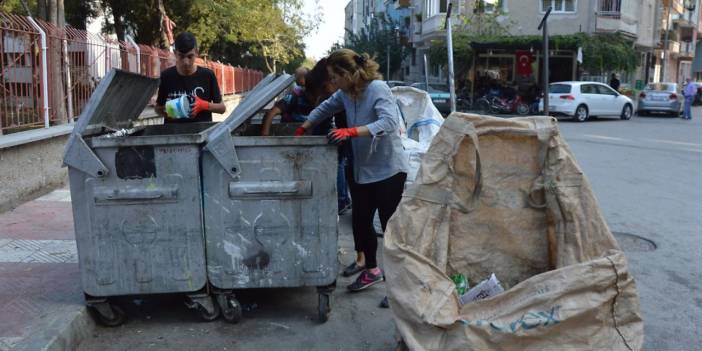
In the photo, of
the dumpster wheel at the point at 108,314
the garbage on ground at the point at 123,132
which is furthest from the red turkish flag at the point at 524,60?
the dumpster wheel at the point at 108,314

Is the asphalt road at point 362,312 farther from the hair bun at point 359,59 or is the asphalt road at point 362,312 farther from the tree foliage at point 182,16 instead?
the tree foliage at point 182,16

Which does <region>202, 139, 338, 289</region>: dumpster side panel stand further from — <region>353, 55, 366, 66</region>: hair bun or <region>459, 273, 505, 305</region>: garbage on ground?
<region>459, 273, 505, 305</region>: garbage on ground

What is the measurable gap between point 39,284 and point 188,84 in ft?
6.12

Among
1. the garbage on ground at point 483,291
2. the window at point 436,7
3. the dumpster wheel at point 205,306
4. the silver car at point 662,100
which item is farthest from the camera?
the window at point 436,7

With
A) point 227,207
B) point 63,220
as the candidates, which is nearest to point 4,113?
point 63,220

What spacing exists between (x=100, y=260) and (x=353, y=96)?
6.34ft

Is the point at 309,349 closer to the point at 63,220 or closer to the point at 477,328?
the point at 477,328

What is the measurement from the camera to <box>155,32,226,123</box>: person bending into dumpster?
494 cm

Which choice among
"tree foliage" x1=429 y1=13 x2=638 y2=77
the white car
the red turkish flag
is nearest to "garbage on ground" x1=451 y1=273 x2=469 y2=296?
the white car

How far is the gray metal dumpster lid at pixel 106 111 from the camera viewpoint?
12.3ft

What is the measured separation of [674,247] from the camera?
610 cm

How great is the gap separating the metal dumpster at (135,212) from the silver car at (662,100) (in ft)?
86.8

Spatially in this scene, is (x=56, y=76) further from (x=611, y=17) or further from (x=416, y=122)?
(x=611, y=17)

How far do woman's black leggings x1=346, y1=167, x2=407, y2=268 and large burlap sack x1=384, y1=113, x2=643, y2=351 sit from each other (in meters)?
0.92
